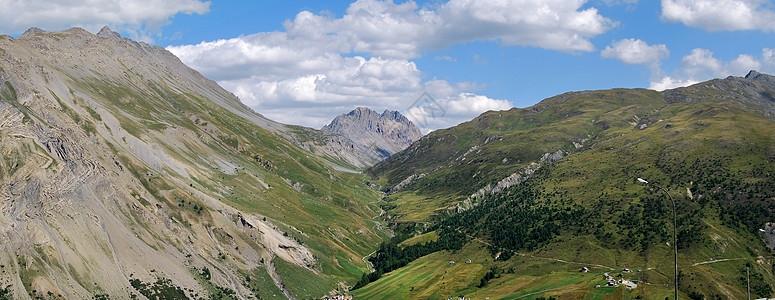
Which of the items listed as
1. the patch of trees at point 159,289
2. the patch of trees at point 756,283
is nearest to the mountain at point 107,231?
the patch of trees at point 159,289

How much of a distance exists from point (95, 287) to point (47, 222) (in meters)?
23.5

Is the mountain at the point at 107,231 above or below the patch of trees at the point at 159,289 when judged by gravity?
above

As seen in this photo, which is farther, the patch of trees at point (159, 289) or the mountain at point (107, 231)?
the patch of trees at point (159, 289)

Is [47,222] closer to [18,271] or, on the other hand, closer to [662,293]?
[18,271]

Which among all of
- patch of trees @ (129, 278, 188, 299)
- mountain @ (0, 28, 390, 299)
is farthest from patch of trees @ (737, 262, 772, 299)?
patch of trees @ (129, 278, 188, 299)

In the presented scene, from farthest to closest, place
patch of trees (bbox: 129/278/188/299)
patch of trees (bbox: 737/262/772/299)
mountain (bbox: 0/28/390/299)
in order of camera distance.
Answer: patch of trees (bbox: 737/262/772/299) < patch of trees (bbox: 129/278/188/299) < mountain (bbox: 0/28/390/299)

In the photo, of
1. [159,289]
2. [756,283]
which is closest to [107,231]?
[159,289]

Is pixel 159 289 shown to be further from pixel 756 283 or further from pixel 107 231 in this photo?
pixel 756 283

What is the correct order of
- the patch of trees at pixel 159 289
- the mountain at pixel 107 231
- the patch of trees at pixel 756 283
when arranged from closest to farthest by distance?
1. the mountain at pixel 107 231
2. the patch of trees at pixel 159 289
3. the patch of trees at pixel 756 283

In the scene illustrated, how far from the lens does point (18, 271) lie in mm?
117125

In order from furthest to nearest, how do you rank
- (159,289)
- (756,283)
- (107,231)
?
(107,231) < (756,283) < (159,289)

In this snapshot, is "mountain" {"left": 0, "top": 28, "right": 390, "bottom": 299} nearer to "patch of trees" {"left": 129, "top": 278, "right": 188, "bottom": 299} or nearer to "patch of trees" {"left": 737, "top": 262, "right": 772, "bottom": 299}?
"patch of trees" {"left": 129, "top": 278, "right": 188, "bottom": 299}

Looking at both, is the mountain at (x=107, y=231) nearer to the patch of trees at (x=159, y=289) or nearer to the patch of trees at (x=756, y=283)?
the patch of trees at (x=159, y=289)

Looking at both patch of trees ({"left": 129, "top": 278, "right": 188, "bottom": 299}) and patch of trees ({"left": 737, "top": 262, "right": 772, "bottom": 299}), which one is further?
patch of trees ({"left": 737, "top": 262, "right": 772, "bottom": 299})
